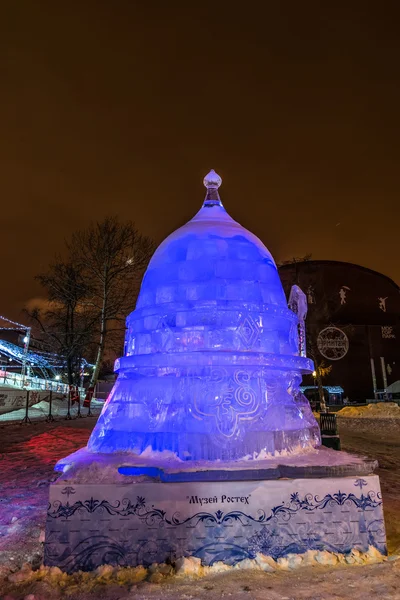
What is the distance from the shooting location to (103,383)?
37.6 meters

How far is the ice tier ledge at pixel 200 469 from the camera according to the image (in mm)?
4445

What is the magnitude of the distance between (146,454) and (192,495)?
1.06 metres

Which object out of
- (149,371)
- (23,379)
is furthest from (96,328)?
(149,371)

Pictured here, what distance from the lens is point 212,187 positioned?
7.71 m

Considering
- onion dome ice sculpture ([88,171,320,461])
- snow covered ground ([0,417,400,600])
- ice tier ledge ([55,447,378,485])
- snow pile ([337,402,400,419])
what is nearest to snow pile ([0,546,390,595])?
snow covered ground ([0,417,400,600])

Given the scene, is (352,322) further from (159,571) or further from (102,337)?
(159,571)

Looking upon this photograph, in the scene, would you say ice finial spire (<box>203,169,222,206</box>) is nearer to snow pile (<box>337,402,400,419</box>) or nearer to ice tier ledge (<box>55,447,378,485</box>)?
ice tier ledge (<box>55,447,378,485</box>)

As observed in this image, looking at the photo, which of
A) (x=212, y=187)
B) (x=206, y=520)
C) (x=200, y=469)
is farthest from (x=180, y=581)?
(x=212, y=187)

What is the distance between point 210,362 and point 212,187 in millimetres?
3907

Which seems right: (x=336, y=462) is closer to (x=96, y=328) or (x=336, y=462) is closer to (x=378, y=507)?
(x=378, y=507)

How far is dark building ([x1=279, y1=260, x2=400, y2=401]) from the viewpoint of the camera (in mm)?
35719

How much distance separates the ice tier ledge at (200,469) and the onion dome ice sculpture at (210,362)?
241 mm

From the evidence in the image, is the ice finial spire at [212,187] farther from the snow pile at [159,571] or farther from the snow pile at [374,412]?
the snow pile at [374,412]

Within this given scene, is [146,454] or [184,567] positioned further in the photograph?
[146,454]
